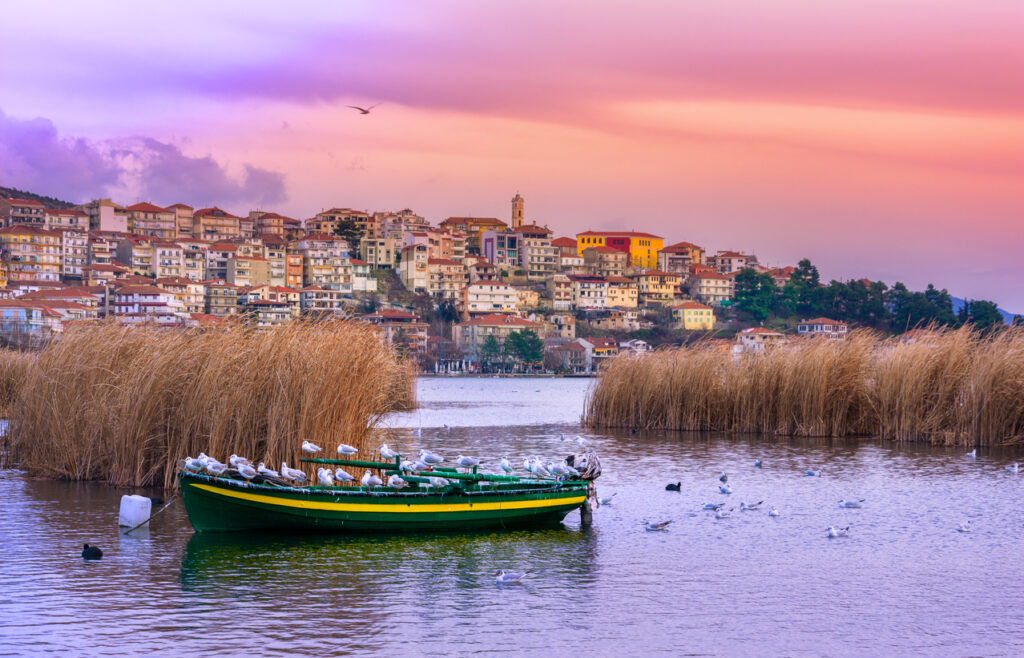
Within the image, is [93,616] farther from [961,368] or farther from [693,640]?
[961,368]

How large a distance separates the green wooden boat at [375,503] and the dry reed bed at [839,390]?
13597 mm

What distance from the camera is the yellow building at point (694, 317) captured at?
164 metres

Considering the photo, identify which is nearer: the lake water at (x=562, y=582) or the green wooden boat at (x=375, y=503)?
the lake water at (x=562, y=582)

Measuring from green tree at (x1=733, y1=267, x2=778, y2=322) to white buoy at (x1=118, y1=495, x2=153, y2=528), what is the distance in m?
157

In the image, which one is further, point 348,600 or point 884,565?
point 884,565

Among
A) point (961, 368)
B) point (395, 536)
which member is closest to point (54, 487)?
point (395, 536)

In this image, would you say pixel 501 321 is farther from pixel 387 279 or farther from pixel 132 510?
pixel 132 510

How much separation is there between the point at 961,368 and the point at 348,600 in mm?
18937

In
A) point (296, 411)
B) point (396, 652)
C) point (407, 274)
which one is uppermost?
point (407, 274)

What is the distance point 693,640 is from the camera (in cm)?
1005

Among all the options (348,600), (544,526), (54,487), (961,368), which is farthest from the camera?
(961,368)

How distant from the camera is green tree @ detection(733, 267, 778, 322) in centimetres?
16650

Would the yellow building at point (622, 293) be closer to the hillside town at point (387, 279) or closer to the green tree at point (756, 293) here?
the hillside town at point (387, 279)

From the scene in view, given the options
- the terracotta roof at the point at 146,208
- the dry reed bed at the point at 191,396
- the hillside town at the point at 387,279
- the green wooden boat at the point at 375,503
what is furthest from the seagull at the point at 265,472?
the terracotta roof at the point at 146,208
